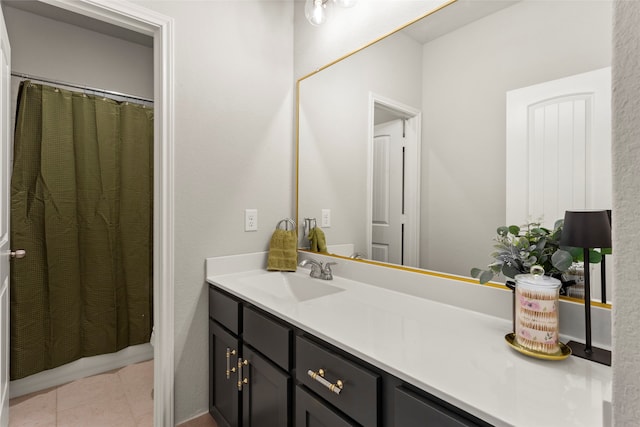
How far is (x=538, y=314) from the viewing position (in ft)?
2.53

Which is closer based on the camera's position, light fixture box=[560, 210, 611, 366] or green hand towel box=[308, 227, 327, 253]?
light fixture box=[560, 210, 611, 366]

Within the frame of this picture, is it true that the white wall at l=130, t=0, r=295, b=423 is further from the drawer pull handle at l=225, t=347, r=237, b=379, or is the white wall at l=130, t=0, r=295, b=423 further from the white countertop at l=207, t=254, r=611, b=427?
the white countertop at l=207, t=254, r=611, b=427

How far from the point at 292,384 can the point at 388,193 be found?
0.86 meters

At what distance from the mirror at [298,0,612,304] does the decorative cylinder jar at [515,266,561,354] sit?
237 millimetres

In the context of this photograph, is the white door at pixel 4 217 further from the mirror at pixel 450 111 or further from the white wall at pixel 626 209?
the white wall at pixel 626 209

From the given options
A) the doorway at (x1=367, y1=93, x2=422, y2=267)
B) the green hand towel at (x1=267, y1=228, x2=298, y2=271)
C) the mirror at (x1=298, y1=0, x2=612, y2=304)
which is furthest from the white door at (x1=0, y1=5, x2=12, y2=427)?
the doorway at (x1=367, y1=93, x2=422, y2=267)

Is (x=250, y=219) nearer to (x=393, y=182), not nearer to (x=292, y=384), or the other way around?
(x=393, y=182)

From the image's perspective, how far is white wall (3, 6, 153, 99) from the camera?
2.02m

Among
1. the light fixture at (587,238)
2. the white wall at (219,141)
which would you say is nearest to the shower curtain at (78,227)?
the white wall at (219,141)

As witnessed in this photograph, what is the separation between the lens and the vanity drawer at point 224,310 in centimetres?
137

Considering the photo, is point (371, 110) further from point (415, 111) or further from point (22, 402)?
point (22, 402)

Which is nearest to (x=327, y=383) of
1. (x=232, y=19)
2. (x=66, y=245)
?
(x=232, y=19)

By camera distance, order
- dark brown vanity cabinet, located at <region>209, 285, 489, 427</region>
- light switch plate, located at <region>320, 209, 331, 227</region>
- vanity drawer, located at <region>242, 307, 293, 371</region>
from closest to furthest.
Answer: dark brown vanity cabinet, located at <region>209, 285, 489, 427</region>
vanity drawer, located at <region>242, 307, 293, 371</region>
light switch plate, located at <region>320, 209, 331, 227</region>

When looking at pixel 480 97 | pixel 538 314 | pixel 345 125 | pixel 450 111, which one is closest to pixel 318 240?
pixel 345 125
